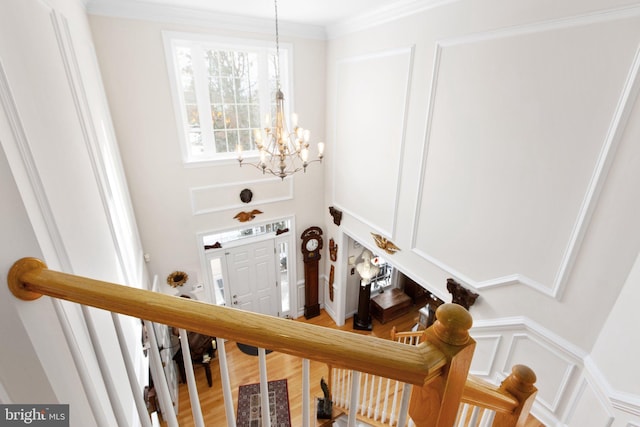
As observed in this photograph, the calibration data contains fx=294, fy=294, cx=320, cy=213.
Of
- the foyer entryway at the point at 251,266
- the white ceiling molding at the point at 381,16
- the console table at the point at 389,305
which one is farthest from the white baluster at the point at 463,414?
the console table at the point at 389,305

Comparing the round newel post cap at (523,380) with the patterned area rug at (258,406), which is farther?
the patterned area rug at (258,406)

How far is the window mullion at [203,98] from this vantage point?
3.78 metres

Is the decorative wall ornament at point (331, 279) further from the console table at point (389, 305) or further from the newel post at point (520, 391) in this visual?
Answer: the newel post at point (520, 391)

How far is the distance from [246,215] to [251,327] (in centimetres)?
403

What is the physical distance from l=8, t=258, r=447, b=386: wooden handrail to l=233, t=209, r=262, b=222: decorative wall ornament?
→ 375cm

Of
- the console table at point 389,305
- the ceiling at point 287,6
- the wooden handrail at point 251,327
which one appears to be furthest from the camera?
the console table at point 389,305

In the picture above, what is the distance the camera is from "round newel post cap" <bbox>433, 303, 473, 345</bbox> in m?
0.63

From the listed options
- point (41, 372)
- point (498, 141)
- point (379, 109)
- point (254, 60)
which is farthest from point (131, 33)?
point (498, 141)

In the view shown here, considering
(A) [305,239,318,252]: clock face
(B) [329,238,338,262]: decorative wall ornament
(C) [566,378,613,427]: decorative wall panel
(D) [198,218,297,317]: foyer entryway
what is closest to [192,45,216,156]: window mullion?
(D) [198,218,297,317]: foyer entryway

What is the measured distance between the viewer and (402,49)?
3055mm

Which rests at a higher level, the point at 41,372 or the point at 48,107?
the point at 48,107

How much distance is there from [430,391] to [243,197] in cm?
404

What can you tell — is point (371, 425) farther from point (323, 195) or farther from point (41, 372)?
point (323, 195)

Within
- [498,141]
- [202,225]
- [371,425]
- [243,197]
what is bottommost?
[371,425]
